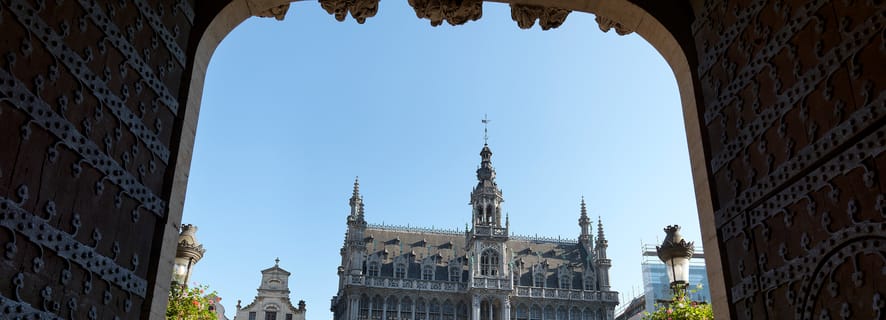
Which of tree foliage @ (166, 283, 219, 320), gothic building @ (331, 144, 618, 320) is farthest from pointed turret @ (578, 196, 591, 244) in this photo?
tree foliage @ (166, 283, 219, 320)

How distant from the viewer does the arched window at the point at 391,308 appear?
51438 mm

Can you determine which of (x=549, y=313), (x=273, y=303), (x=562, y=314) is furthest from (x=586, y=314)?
(x=273, y=303)

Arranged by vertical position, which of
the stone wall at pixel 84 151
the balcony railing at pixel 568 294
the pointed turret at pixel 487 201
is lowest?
the stone wall at pixel 84 151

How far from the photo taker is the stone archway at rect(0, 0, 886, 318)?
3.40 m

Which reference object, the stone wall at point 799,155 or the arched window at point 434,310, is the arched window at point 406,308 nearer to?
the arched window at point 434,310

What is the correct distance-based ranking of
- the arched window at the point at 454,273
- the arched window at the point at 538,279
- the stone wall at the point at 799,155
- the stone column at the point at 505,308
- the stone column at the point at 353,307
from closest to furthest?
the stone wall at the point at 799,155
the stone column at the point at 353,307
the stone column at the point at 505,308
the arched window at the point at 454,273
the arched window at the point at 538,279

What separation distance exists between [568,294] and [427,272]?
11447 millimetres

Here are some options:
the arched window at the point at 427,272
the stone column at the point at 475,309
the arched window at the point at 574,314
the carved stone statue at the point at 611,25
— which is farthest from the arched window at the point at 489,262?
the carved stone statue at the point at 611,25

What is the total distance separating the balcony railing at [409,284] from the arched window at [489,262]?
188 centimetres

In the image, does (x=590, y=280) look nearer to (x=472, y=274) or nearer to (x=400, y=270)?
(x=472, y=274)

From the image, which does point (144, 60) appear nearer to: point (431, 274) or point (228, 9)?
point (228, 9)

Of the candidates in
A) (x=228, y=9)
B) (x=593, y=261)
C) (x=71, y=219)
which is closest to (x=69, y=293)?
(x=71, y=219)

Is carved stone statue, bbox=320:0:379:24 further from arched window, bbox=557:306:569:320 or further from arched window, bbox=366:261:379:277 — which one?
arched window, bbox=557:306:569:320

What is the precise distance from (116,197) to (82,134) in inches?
19.6
